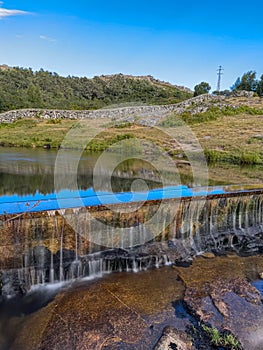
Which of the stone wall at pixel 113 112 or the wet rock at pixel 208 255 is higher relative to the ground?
the stone wall at pixel 113 112

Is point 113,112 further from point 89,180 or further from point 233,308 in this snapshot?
point 233,308

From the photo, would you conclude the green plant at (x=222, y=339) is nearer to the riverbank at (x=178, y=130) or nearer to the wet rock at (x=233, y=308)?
the wet rock at (x=233, y=308)

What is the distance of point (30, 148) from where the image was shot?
26.2m

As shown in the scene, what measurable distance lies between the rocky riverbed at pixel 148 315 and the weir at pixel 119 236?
24.6 inches

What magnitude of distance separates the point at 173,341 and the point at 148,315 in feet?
2.73

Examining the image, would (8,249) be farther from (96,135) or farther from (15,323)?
(96,135)

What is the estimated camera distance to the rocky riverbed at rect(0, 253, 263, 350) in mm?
4727

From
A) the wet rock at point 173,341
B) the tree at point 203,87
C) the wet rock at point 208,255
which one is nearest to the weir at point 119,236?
the wet rock at point 208,255

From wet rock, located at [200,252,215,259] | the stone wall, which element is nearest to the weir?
wet rock, located at [200,252,215,259]

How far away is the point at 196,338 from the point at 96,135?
88.0 feet

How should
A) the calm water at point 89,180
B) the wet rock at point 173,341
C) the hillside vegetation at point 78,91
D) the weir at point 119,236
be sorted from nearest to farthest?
1. the wet rock at point 173,341
2. the weir at point 119,236
3. the calm water at point 89,180
4. the hillside vegetation at point 78,91

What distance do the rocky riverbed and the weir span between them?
62cm

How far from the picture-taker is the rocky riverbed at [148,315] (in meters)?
4.73

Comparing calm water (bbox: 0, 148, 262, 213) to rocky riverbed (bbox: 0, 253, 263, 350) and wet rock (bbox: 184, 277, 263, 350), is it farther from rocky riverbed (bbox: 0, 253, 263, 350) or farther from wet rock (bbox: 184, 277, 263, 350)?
wet rock (bbox: 184, 277, 263, 350)
